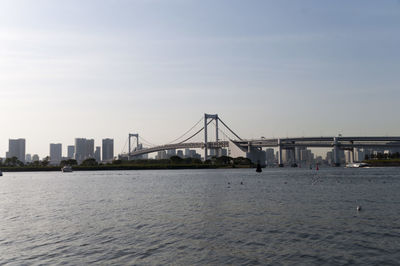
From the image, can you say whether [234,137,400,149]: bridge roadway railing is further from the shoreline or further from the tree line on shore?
the shoreline

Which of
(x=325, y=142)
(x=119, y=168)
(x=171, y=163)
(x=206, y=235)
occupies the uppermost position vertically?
(x=325, y=142)

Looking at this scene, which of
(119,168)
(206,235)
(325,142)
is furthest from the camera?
(325,142)

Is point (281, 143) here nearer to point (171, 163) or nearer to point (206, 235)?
point (171, 163)

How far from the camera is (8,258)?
1060 centimetres

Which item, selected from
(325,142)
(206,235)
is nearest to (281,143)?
(325,142)

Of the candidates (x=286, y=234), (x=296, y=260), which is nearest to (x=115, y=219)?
(x=286, y=234)

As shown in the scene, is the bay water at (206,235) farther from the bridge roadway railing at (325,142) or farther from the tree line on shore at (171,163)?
the bridge roadway railing at (325,142)

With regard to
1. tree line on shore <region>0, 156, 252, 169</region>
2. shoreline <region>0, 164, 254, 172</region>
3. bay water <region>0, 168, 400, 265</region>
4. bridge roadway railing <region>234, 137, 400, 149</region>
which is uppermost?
bridge roadway railing <region>234, 137, 400, 149</region>

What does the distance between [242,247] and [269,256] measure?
1.18 m

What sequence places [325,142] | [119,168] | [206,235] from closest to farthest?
[206,235]
[119,168]
[325,142]

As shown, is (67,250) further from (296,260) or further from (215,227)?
(296,260)

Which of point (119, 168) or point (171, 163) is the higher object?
point (171, 163)

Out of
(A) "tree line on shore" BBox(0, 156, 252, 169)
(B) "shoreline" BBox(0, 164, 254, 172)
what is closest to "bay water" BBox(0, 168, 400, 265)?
(A) "tree line on shore" BBox(0, 156, 252, 169)

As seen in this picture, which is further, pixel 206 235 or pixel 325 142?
pixel 325 142
